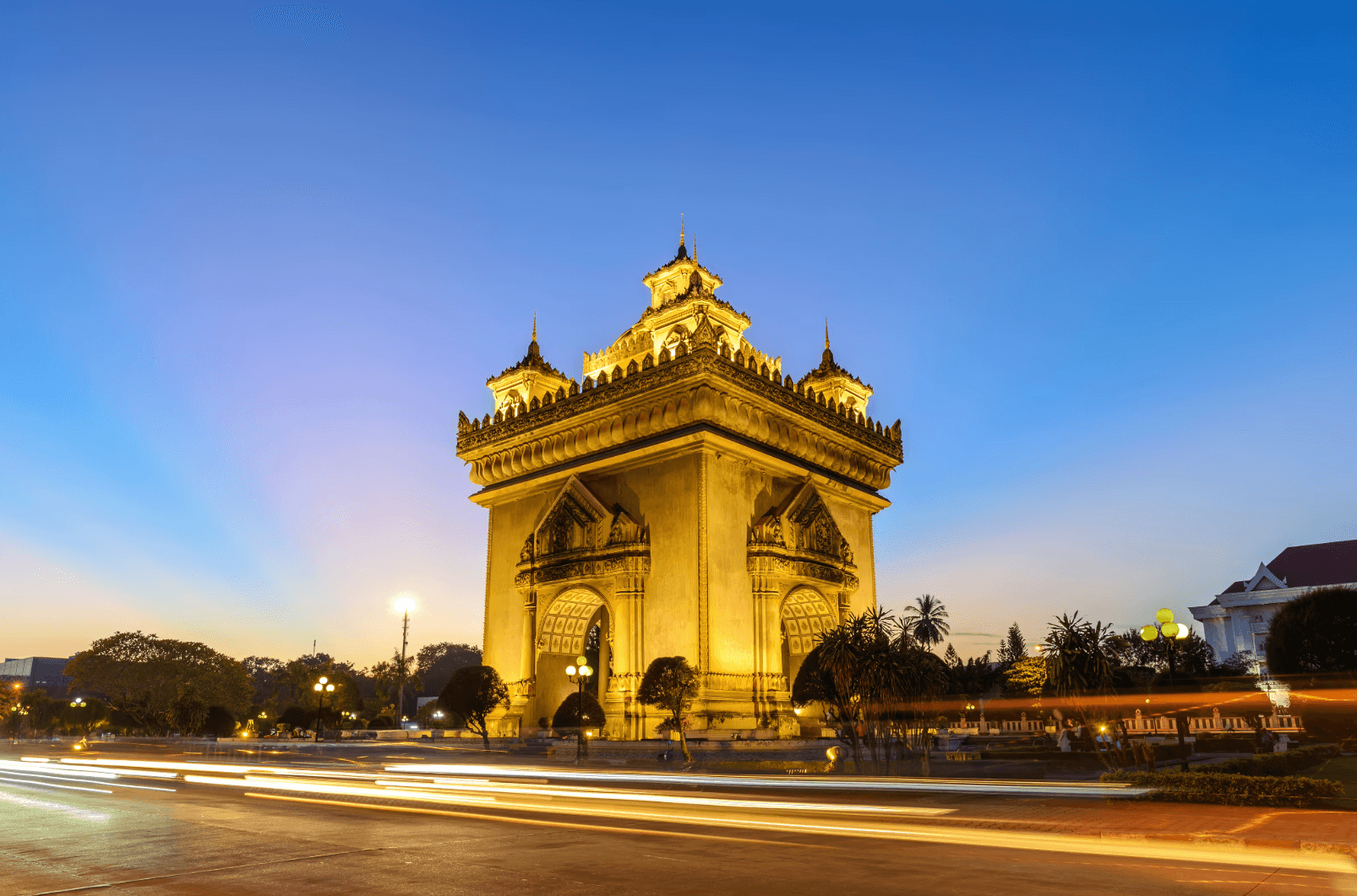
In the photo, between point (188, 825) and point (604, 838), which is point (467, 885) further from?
point (188, 825)

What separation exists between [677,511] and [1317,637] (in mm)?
21449

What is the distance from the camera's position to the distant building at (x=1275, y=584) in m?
75.6

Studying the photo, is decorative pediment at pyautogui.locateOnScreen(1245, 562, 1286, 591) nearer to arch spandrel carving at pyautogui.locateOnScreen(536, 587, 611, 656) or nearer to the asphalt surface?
arch spandrel carving at pyautogui.locateOnScreen(536, 587, 611, 656)

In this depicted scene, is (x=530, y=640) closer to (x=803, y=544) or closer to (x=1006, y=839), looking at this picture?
(x=803, y=544)

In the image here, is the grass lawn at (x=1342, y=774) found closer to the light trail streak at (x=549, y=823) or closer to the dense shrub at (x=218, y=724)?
the light trail streak at (x=549, y=823)

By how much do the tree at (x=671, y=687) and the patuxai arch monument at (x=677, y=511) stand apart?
116 centimetres

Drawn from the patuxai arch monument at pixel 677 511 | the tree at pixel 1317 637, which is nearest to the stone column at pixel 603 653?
the patuxai arch monument at pixel 677 511

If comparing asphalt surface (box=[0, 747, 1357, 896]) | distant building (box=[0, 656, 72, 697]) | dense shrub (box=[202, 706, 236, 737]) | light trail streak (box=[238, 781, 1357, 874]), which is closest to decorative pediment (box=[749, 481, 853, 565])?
asphalt surface (box=[0, 747, 1357, 896])

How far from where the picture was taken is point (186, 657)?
2687 inches

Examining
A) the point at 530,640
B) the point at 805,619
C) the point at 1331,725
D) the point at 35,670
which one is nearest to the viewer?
the point at 1331,725

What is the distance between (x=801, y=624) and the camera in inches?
1345

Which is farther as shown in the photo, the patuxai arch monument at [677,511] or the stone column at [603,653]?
the stone column at [603,653]

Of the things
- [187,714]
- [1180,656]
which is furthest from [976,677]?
[187,714]

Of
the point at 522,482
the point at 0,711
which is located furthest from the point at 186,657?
the point at 522,482
